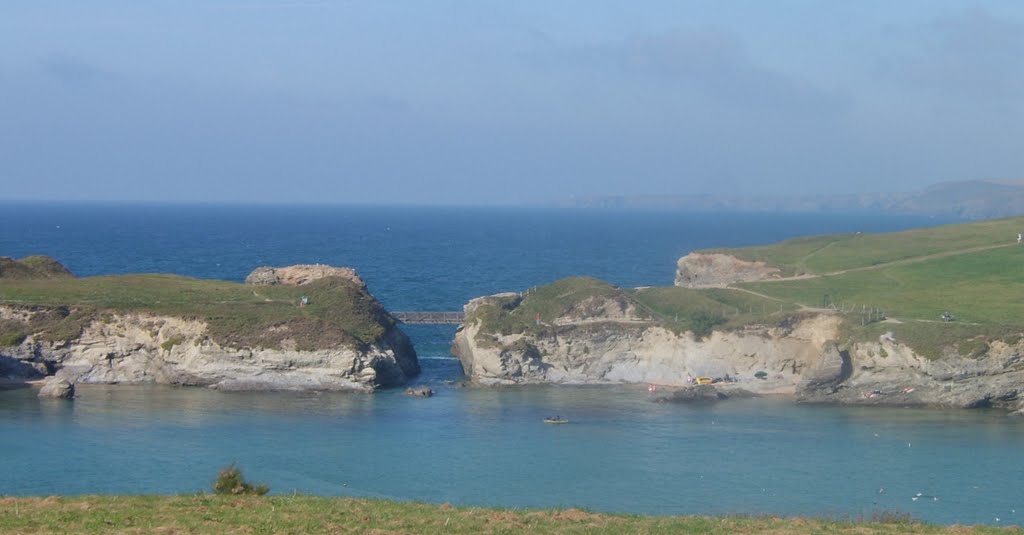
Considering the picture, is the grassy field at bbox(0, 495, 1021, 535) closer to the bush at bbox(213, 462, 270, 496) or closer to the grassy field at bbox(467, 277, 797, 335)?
the bush at bbox(213, 462, 270, 496)

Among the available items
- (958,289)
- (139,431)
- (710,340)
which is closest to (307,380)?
(139,431)

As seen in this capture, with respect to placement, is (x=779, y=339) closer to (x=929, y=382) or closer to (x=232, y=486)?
(x=929, y=382)

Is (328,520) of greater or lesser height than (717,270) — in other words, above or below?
below

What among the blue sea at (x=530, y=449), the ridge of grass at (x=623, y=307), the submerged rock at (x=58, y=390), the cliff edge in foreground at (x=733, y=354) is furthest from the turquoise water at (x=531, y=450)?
the ridge of grass at (x=623, y=307)

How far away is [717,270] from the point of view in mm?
98562

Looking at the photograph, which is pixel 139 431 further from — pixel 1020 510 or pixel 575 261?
pixel 575 261

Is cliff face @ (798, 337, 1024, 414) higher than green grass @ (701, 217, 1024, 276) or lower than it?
lower

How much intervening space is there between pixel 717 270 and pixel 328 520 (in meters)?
78.0

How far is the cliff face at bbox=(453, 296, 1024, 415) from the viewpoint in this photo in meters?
61.8

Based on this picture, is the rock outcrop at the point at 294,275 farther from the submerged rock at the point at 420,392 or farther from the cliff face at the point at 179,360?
the submerged rock at the point at 420,392

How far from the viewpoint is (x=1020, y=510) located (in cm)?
4109

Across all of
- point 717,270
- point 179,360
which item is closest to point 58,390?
point 179,360

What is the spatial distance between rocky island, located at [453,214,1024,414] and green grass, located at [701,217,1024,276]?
1127cm

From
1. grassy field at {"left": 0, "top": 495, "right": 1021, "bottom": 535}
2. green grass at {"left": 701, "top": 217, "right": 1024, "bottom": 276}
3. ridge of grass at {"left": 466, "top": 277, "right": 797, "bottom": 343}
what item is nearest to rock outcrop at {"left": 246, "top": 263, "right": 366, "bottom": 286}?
ridge of grass at {"left": 466, "top": 277, "right": 797, "bottom": 343}
